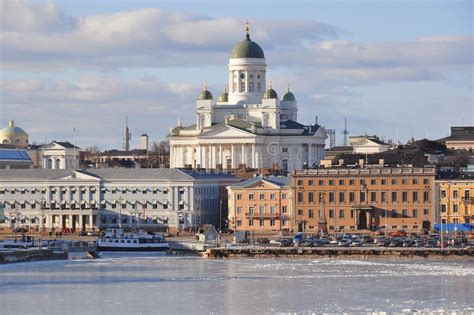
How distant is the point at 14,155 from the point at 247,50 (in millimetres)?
18642

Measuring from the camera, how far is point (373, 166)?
105688 mm

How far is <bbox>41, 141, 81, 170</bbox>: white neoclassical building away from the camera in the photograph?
14188 centimetres

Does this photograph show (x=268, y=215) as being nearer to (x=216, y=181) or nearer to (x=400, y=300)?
(x=216, y=181)

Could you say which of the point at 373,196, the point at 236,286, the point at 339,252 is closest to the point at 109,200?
the point at 373,196

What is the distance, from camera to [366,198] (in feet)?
342

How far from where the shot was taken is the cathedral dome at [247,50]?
474 feet

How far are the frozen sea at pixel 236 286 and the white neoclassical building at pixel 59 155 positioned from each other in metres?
60.0

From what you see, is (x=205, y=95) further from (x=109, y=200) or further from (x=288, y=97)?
(x=109, y=200)

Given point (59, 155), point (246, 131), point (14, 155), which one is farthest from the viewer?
point (14, 155)

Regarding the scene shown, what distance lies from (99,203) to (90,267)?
3560 cm

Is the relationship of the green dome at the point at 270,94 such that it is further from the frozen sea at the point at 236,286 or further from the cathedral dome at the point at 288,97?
the frozen sea at the point at 236,286

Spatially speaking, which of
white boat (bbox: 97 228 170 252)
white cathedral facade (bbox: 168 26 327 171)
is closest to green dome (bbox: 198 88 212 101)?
white cathedral facade (bbox: 168 26 327 171)

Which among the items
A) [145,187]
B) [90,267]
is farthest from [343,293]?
[145,187]

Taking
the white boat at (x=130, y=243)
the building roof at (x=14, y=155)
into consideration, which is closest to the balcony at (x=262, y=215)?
the white boat at (x=130, y=243)
